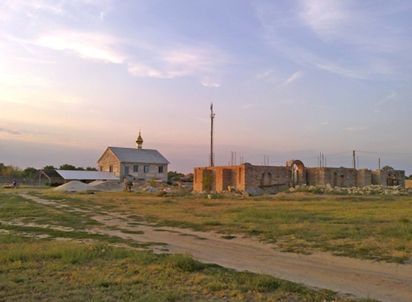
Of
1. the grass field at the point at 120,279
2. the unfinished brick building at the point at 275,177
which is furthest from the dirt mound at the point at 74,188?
the grass field at the point at 120,279

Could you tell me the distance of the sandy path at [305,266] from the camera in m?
7.39

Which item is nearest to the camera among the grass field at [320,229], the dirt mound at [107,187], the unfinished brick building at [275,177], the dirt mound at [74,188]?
the grass field at [320,229]

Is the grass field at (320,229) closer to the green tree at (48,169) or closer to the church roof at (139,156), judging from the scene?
the church roof at (139,156)

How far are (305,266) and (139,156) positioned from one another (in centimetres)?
6012

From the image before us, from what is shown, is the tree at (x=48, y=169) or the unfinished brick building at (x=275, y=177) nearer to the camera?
the unfinished brick building at (x=275, y=177)

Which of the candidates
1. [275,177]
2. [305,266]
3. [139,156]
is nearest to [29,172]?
[139,156]

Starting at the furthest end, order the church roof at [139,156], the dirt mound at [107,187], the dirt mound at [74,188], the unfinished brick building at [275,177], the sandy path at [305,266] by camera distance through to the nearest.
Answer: the church roof at [139,156] < the dirt mound at [107,187] < the dirt mound at [74,188] < the unfinished brick building at [275,177] < the sandy path at [305,266]

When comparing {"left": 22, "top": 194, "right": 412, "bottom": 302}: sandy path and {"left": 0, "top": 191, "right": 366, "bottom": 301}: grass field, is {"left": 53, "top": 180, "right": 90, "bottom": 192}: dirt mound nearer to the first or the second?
{"left": 22, "top": 194, "right": 412, "bottom": 302}: sandy path

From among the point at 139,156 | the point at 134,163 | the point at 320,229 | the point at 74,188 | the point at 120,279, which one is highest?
the point at 139,156

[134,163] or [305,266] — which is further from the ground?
[134,163]

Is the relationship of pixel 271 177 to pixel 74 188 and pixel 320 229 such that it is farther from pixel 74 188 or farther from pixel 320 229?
pixel 320 229

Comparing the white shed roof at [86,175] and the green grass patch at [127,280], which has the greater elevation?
the white shed roof at [86,175]

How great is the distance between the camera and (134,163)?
66875 mm

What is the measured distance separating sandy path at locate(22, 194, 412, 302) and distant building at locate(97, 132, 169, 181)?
52794 millimetres
